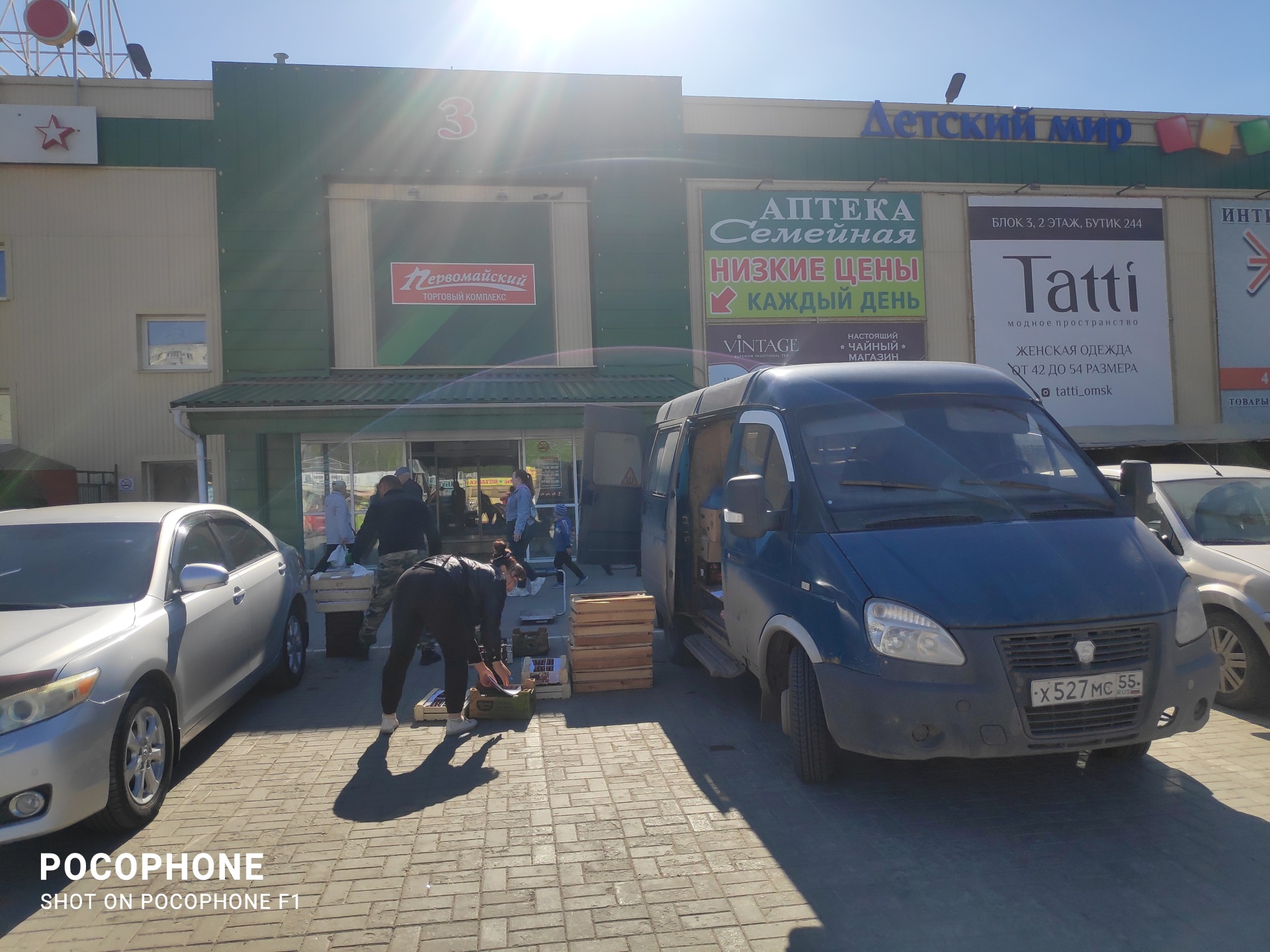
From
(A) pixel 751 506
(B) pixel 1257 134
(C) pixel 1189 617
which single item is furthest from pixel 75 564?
(B) pixel 1257 134

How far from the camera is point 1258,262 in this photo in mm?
17969

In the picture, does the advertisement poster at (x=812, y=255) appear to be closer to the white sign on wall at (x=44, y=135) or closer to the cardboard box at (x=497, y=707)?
the white sign on wall at (x=44, y=135)

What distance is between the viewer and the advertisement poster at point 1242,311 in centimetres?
1761

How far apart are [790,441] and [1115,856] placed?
2.46m

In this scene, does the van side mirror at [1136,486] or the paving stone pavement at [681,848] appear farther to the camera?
the van side mirror at [1136,486]

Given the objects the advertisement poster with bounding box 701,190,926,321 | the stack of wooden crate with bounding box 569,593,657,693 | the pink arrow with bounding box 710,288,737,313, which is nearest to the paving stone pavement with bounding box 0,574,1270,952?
the stack of wooden crate with bounding box 569,593,657,693

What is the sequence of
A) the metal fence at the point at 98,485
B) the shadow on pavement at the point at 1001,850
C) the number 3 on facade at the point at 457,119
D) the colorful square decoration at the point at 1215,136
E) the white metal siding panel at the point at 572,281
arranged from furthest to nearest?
the colorful square decoration at the point at 1215,136
the white metal siding panel at the point at 572,281
the number 3 on facade at the point at 457,119
the metal fence at the point at 98,485
the shadow on pavement at the point at 1001,850

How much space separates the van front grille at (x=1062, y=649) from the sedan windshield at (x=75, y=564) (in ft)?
14.3

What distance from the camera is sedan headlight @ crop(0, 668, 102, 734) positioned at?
11.0 ft

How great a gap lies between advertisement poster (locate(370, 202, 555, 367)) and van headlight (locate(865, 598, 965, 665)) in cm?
1216

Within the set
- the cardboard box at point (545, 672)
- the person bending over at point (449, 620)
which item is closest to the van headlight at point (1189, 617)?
the person bending over at point (449, 620)

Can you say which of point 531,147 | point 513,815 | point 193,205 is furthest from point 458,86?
point 513,815

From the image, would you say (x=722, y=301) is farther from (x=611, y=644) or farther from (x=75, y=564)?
(x=75, y=564)

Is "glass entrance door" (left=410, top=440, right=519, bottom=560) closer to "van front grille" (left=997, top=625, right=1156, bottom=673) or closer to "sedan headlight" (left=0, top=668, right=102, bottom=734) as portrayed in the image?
"sedan headlight" (left=0, top=668, right=102, bottom=734)
